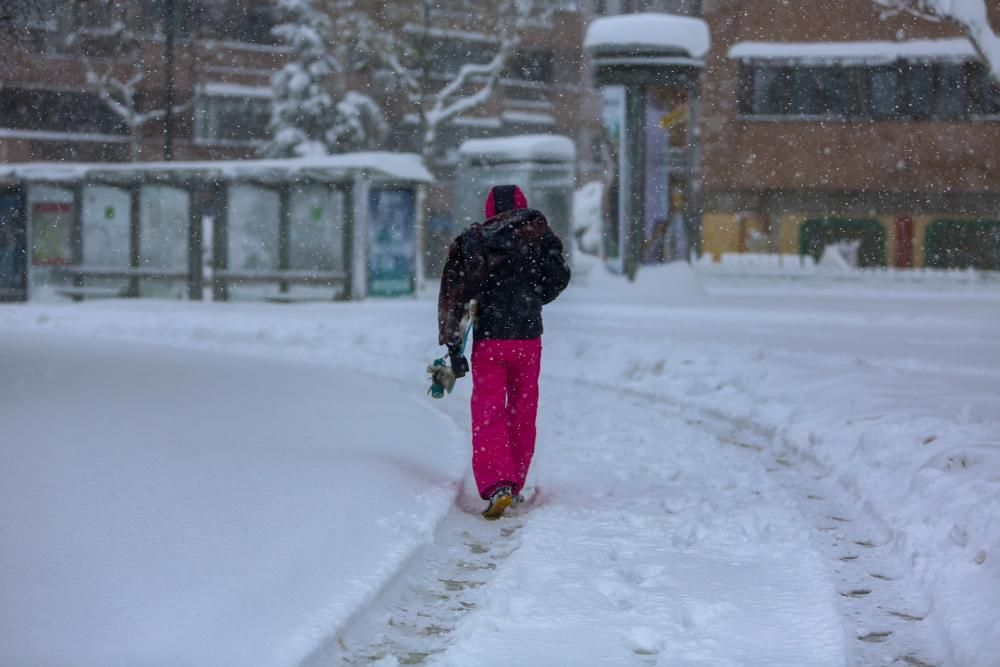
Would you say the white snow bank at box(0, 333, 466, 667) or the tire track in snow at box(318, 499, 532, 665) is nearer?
the white snow bank at box(0, 333, 466, 667)

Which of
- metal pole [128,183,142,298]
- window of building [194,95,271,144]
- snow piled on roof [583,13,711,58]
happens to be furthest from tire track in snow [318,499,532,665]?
window of building [194,95,271,144]

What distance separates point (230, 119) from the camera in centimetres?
4634

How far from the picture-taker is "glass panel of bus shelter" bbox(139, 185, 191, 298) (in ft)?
83.3

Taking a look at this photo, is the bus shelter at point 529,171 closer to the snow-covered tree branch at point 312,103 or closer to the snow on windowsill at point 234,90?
the snow-covered tree branch at point 312,103

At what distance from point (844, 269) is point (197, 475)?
96.8 ft

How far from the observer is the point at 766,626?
177 inches

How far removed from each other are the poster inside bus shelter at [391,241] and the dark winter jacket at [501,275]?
62.2 feet

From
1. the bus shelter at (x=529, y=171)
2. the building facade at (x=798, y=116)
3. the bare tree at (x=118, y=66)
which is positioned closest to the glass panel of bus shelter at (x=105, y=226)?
the bus shelter at (x=529, y=171)

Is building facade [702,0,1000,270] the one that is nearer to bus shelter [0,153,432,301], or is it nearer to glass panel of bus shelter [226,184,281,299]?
bus shelter [0,153,432,301]

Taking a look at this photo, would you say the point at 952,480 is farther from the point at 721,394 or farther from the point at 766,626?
the point at 721,394

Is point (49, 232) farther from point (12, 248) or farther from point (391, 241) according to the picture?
point (391, 241)

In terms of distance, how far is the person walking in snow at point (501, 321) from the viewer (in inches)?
250

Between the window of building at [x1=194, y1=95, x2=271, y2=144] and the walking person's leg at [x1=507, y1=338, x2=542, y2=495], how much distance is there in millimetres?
40904

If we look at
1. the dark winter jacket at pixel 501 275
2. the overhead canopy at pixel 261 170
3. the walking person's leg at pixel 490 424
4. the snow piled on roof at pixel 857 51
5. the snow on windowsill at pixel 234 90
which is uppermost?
the snow piled on roof at pixel 857 51
